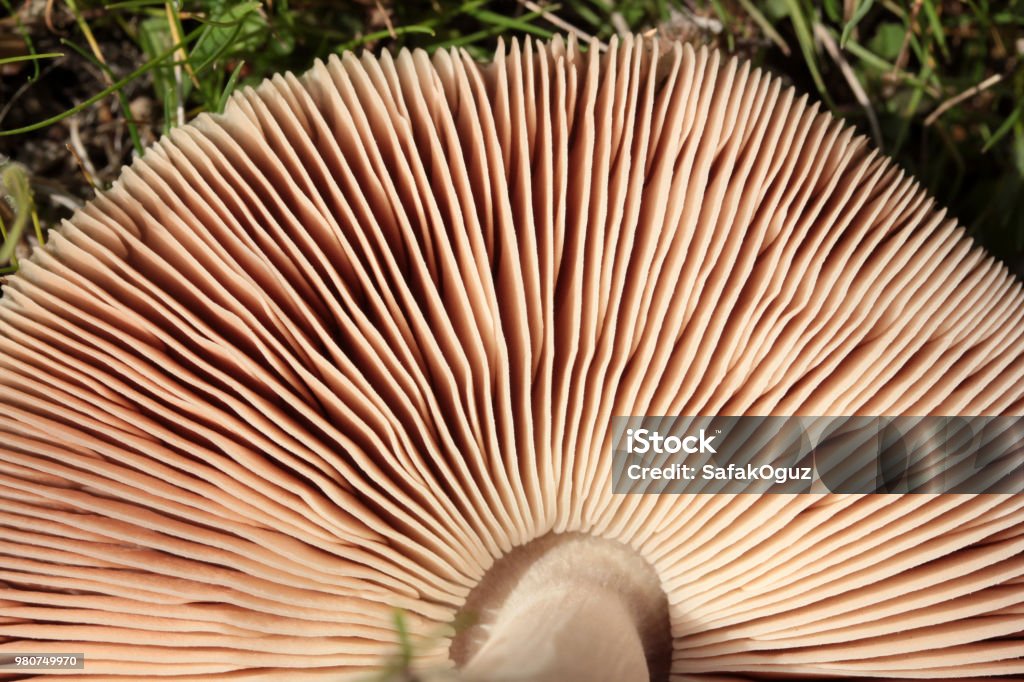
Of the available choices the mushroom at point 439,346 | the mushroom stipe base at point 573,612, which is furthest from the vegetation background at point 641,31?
the mushroom stipe base at point 573,612

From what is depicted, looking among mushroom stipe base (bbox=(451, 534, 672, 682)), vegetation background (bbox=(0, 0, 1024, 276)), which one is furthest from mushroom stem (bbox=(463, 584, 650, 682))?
vegetation background (bbox=(0, 0, 1024, 276))

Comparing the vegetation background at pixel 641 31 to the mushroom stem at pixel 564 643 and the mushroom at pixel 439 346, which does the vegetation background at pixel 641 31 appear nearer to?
the mushroom at pixel 439 346

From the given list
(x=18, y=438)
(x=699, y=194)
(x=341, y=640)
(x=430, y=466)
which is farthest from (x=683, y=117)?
→ (x=18, y=438)

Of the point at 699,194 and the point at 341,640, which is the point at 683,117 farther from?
the point at 341,640

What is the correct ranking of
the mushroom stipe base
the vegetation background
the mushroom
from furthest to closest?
the vegetation background
the mushroom stipe base
the mushroom

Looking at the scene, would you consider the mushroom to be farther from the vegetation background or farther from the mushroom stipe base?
the vegetation background
